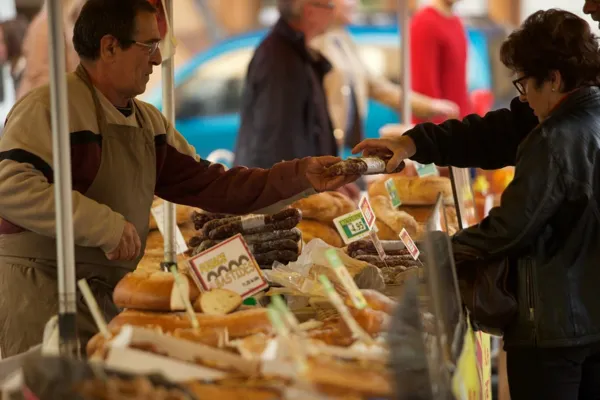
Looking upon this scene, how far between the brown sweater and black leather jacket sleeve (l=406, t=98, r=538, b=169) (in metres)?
0.54

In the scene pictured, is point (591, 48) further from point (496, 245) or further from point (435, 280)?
point (435, 280)

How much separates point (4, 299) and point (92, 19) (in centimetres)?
87

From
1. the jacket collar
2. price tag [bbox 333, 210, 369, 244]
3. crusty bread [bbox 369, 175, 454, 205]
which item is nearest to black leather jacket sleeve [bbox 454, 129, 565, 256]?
price tag [bbox 333, 210, 369, 244]

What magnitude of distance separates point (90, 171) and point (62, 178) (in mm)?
671

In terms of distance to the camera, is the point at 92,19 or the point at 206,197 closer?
the point at 92,19

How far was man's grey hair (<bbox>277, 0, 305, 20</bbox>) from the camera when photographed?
235 inches

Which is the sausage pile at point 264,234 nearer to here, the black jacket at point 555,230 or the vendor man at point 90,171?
the vendor man at point 90,171

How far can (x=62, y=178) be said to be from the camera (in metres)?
2.30

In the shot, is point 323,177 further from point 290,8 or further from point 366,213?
point 290,8

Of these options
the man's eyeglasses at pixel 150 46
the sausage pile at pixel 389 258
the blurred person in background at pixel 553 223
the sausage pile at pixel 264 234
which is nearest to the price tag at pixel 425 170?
the sausage pile at pixel 389 258

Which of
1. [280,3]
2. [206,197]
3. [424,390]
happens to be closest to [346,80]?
[280,3]

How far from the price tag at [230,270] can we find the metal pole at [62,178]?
16.1 inches

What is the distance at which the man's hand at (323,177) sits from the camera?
3.33 meters

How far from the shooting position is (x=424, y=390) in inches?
75.0
